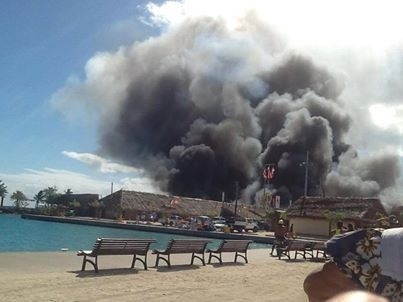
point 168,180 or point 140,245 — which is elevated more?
→ point 168,180

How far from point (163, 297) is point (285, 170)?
87.8 m

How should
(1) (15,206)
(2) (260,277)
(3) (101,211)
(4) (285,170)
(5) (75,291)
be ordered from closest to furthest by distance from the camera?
(5) (75,291) → (2) (260,277) → (3) (101,211) → (4) (285,170) → (1) (15,206)

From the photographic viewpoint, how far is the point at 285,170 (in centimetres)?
9488

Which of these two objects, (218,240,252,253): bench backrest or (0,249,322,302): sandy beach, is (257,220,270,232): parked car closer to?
(218,240,252,253): bench backrest

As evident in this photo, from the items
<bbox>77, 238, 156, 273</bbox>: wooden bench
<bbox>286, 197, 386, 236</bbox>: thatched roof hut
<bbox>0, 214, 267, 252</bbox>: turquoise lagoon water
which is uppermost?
<bbox>286, 197, 386, 236</bbox>: thatched roof hut

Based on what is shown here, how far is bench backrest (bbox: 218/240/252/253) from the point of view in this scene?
14.7 metres

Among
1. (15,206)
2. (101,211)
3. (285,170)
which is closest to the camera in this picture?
(101,211)

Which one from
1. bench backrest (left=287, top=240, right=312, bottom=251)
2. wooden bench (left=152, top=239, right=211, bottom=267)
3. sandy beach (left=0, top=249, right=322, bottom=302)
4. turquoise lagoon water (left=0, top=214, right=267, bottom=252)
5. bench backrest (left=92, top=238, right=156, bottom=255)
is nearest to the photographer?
sandy beach (left=0, top=249, right=322, bottom=302)

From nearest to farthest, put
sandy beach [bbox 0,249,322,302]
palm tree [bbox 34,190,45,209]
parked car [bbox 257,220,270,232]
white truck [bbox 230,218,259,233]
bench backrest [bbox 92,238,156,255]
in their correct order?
1. sandy beach [bbox 0,249,322,302]
2. bench backrest [bbox 92,238,156,255]
3. white truck [bbox 230,218,259,233]
4. parked car [bbox 257,220,270,232]
5. palm tree [bbox 34,190,45,209]

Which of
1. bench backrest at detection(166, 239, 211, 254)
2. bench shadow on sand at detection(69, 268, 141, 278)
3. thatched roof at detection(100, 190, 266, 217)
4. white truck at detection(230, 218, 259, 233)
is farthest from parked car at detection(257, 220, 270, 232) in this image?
bench shadow on sand at detection(69, 268, 141, 278)

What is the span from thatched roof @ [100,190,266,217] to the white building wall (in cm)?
2146

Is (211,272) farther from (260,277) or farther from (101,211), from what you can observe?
(101,211)

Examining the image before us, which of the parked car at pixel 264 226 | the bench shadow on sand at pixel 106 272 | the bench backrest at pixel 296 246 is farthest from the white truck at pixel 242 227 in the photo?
the bench shadow on sand at pixel 106 272

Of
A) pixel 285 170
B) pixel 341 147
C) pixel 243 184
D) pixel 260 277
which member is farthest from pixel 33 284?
pixel 341 147
